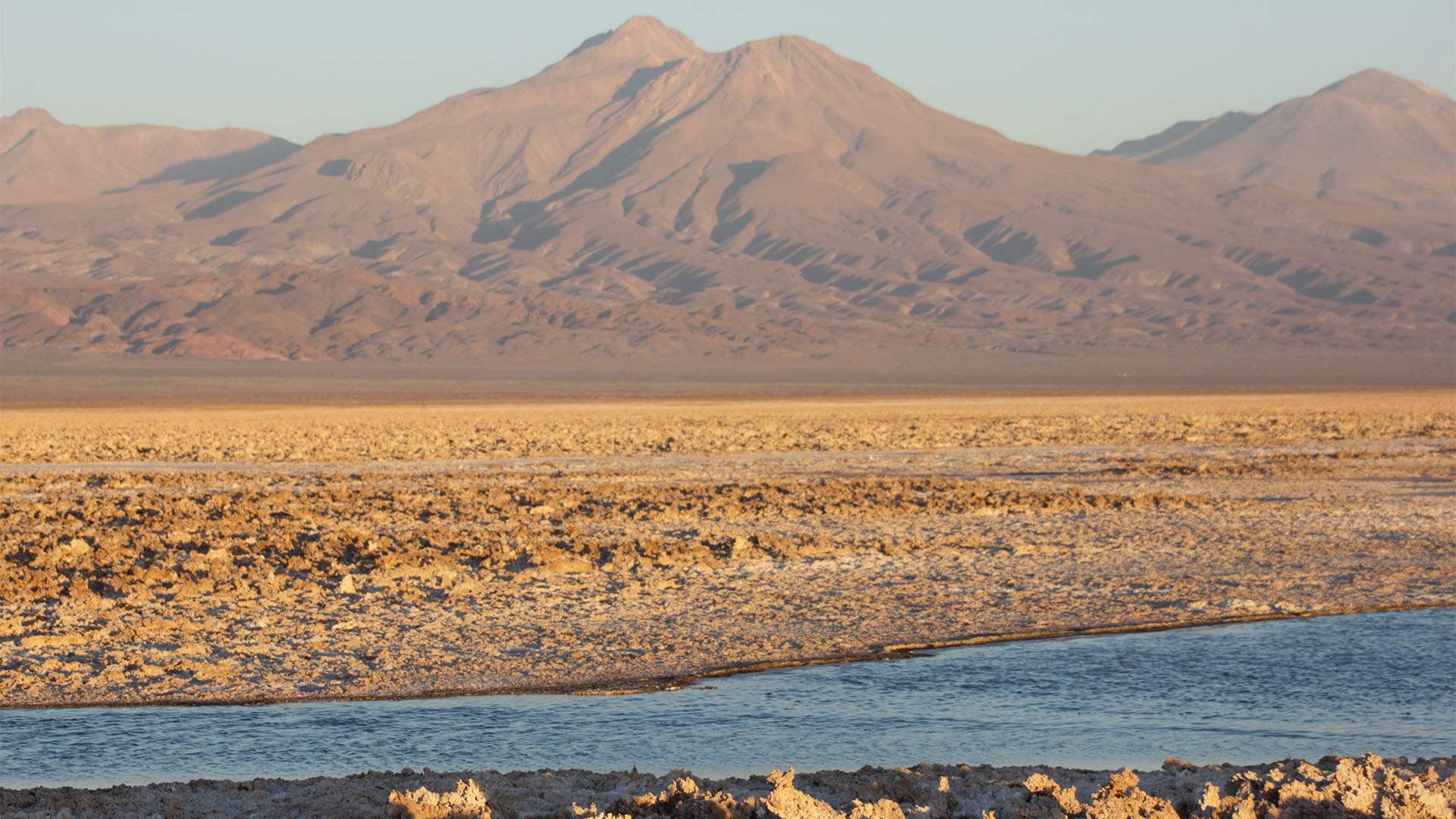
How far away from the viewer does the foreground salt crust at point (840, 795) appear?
5633 mm

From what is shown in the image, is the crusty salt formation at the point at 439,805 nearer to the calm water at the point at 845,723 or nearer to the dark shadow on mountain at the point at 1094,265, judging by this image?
the calm water at the point at 845,723

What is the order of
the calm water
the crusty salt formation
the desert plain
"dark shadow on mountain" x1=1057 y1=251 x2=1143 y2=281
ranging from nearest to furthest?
the crusty salt formation
the desert plain
the calm water
"dark shadow on mountain" x1=1057 y1=251 x2=1143 y2=281

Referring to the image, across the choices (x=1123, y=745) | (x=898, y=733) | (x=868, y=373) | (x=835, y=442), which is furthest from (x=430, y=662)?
(x=868, y=373)

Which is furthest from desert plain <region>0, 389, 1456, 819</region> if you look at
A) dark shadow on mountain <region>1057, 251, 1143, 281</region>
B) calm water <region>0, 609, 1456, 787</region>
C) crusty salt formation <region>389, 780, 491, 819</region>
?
dark shadow on mountain <region>1057, 251, 1143, 281</region>

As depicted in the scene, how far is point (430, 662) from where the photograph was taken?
9328mm

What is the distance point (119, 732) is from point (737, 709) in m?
3.00

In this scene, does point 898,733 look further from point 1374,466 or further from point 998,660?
point 1374,466

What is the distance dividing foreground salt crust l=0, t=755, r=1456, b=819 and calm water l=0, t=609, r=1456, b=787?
607mm

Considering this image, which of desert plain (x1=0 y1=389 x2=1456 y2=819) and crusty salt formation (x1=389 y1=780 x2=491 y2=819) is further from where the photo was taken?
desert plain (x1=0 y1=389 x2=1456 y2=819)

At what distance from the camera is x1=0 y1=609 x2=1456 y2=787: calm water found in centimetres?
721

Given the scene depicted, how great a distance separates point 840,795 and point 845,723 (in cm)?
178

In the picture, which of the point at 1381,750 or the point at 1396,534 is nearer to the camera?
the point at 1381,750

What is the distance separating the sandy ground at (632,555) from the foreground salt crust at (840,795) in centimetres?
230

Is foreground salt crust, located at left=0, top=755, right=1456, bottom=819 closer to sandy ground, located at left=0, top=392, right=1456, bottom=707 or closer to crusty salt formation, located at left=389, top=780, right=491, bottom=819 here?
crusty salt formation, located at left=389, top=780, right=491, bottom=819
